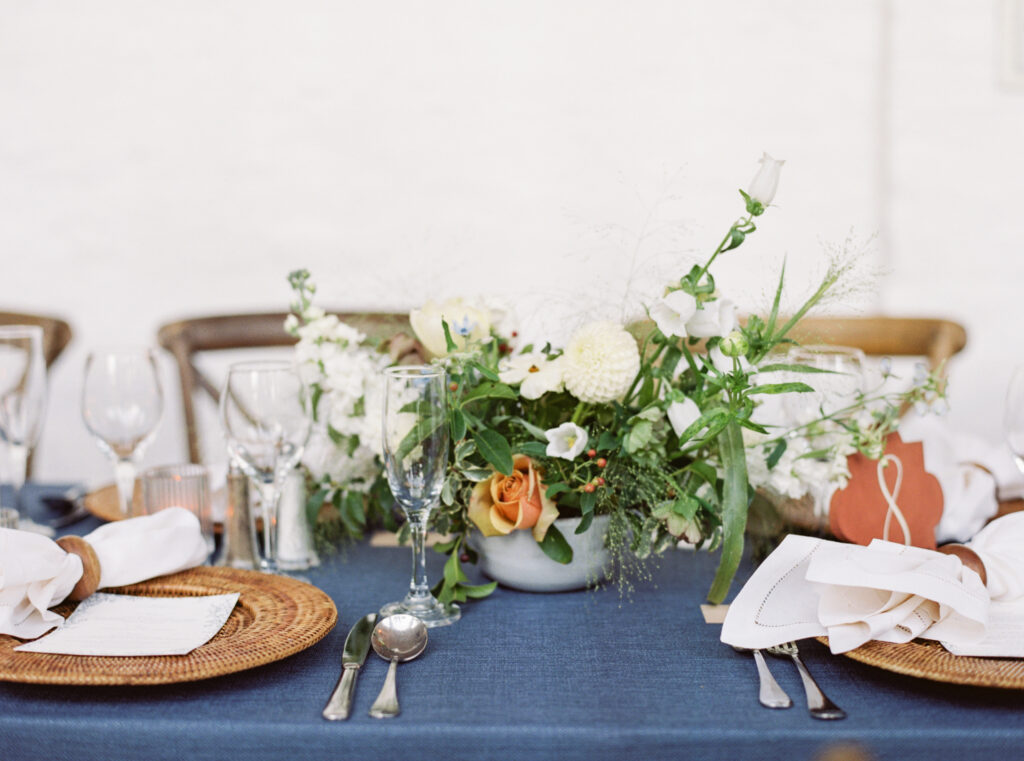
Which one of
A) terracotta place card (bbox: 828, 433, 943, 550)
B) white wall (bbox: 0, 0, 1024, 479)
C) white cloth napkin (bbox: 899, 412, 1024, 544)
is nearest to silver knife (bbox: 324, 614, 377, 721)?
terracotta place card (bbox: 828, 433, 943, 550)

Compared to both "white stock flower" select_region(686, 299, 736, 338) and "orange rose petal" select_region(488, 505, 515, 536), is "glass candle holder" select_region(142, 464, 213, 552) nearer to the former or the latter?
"orange rose petal" select_region(488, 505, 515, 536)

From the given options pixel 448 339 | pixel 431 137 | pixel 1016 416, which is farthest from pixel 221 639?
pixel 431 137

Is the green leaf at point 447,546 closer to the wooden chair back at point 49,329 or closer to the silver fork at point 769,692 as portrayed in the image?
the silver fork at point 769,692

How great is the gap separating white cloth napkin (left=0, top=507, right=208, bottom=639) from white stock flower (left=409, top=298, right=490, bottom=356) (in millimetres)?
285

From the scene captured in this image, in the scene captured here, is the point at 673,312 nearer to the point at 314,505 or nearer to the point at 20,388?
the point at 314,505

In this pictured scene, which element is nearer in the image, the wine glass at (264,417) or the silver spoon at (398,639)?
the silver spoon at (398,639)

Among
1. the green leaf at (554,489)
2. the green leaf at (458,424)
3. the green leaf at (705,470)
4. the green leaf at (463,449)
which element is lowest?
the green leaf at (554,489)

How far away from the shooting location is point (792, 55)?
2562 mm

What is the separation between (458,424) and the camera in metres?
0.80

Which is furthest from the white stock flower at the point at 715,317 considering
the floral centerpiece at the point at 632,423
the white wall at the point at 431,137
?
the white wall at the point at 431,137

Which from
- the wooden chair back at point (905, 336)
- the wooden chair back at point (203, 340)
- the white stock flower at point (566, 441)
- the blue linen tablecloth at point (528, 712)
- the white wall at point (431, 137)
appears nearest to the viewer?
the blue linen tablecloth at point (528, 712)

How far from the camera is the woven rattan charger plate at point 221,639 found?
60cm

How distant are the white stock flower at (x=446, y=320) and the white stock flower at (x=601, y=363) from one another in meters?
0.10

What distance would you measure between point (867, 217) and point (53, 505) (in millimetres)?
2275
